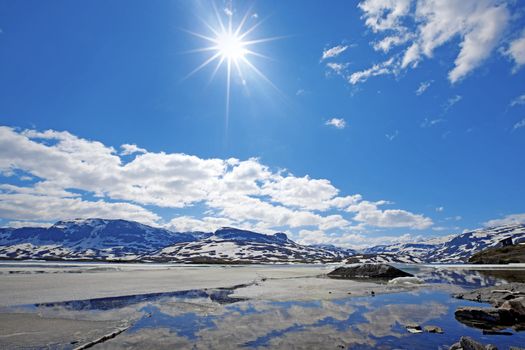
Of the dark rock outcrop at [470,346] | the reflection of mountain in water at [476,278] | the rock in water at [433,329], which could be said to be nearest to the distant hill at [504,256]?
the reflection of mountain in water at [476,278]

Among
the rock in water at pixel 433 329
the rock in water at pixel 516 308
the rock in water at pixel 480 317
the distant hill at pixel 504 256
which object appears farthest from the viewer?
the distant hill at pixel 504 256

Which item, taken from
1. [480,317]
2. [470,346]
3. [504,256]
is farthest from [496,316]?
[504,256]

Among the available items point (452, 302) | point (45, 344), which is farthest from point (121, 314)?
point (452, 302)

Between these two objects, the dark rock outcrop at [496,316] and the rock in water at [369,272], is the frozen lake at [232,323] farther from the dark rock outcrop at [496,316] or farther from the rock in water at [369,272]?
the rock in water at [369,272]

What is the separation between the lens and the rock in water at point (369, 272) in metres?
52.8

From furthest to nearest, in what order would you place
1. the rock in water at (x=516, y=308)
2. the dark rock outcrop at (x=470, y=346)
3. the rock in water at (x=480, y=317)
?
1. the rock in water at (x=516, y=308)
2. the rock in water at (x=480, y=317)
3. the dark rock outcrop at (x=470, y=346)

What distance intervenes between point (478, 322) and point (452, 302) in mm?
8291

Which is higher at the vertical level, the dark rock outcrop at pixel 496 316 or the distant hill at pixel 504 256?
the distant hill at pixel 504 256

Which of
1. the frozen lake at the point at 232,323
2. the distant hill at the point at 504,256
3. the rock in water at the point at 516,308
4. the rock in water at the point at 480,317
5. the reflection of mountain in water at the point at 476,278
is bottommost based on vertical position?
the frozen lake at the point at 232,323

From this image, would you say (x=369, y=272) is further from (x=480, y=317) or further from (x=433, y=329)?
(x=433, y=329)

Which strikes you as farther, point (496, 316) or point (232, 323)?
point (496, 316)

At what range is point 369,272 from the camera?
180 feet

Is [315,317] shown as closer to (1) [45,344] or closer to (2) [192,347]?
(2) [192,347]

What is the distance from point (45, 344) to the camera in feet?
40.7
